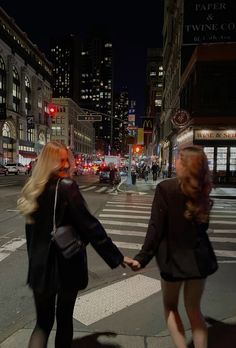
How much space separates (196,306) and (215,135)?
25.8 meters

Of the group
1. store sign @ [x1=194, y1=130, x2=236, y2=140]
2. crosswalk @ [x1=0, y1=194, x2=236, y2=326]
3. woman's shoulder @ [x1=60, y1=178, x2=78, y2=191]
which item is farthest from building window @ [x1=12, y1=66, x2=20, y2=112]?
woman's shoulder @ [x1=60, y1=178, x2=78, y2=191]

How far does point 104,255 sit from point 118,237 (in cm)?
659

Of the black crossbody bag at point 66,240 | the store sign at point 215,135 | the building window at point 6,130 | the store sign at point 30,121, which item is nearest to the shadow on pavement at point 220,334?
the black crossbody bag at point 66,240

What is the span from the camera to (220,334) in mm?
3867

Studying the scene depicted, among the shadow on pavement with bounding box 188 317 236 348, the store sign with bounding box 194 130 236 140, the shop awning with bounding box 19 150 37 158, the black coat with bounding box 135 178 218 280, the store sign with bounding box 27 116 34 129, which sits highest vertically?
the store sign with bounding box 27 116 34 129

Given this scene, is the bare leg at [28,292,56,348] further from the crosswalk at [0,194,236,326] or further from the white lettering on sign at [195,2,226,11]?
the white lettering on sign at [195,2,226,11]

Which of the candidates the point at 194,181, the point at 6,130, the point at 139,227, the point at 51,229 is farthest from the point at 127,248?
the point at 6,130

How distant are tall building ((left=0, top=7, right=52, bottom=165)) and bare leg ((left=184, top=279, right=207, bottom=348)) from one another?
210ft

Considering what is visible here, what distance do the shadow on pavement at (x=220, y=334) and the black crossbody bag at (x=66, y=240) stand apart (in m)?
1.77

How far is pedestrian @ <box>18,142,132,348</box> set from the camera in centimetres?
275

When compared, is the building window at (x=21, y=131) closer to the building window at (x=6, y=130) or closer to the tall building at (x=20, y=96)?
the tall building at (x=20, y=96)

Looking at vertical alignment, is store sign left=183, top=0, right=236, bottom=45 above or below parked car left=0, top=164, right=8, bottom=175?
above

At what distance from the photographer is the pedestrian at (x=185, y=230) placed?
9.64 ft

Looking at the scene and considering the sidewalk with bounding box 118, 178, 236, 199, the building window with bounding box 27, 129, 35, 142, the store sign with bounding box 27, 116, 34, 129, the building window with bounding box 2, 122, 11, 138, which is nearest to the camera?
the sidewalk with bounding box 118, 178, 236, 199
